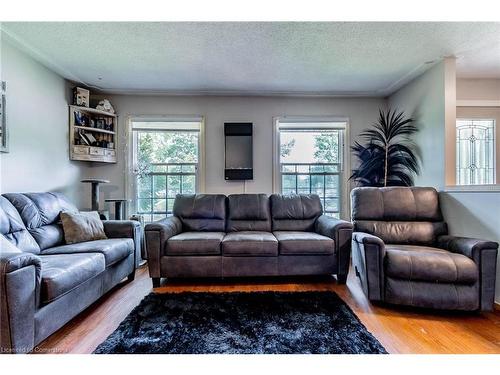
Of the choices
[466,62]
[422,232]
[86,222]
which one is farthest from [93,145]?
[466,62]

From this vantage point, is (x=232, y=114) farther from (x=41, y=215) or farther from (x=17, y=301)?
(x=17, y=301)

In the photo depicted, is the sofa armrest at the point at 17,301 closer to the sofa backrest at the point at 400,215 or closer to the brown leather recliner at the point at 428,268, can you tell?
the brown leather recliner at the point at 428,268

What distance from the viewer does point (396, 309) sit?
2.00 metres

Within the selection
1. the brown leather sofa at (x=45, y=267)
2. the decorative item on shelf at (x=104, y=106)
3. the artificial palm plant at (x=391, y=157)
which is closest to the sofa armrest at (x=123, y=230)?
the brown leather sofa at (x=45, y=267)

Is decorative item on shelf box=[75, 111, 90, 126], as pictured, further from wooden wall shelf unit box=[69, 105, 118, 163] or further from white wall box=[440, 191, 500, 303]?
white wall box=[440, 191, 500, 303]

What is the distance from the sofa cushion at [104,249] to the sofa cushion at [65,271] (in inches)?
3.6

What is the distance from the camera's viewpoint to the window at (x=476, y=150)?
3160 mm

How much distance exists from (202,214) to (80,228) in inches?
50.6

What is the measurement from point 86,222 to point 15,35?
187 centimetres

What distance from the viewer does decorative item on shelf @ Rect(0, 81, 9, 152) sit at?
228cm

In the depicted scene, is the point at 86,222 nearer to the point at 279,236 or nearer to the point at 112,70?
the point at 112,70
